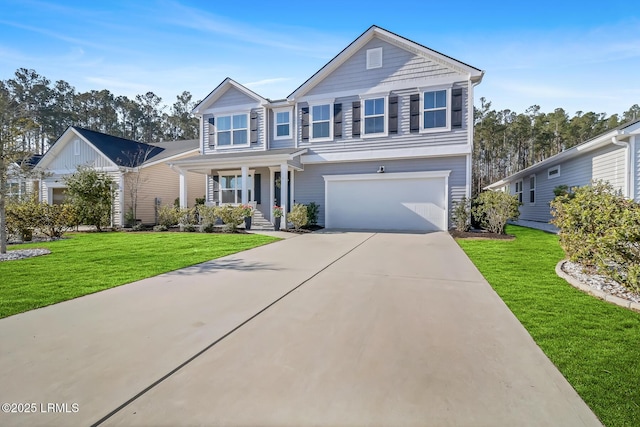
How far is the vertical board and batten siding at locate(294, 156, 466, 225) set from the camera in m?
12.5

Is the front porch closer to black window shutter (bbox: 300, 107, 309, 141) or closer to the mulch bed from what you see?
black window shutter (bbox: 300, 107, 309, 141)

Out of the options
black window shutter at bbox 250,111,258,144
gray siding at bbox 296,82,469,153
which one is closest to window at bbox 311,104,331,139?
gray siding at bbox 296,82,469,153

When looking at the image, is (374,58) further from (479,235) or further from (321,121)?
(479,235)

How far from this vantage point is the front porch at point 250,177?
13.0 m

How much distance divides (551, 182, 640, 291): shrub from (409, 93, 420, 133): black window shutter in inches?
283

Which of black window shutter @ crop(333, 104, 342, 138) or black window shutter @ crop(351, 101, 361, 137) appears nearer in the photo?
black window shutter @ crop(351, 101, 361, 137)

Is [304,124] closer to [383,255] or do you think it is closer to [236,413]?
[383,255]

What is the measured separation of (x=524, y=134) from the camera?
36.7 meters

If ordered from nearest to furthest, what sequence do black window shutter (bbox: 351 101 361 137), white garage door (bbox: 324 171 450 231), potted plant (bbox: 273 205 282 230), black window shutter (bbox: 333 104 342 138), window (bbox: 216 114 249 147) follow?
white garage door (bbox: 324 171 450 231) → potted plant (bbox: 273 205 282 230) → black window shutter (bbox: 351 101 361 137) → black window shutter (bbox: 333 104 342 138) → window (bbox: 216 114 249 147)

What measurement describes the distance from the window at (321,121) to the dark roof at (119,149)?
10.9 metres

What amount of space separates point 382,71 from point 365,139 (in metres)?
2.99

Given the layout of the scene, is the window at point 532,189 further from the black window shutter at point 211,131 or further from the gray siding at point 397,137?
the black window shutter at point 211,131

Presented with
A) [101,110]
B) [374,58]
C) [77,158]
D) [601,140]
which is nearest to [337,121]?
[374,58]

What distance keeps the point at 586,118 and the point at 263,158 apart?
39.8 meters
